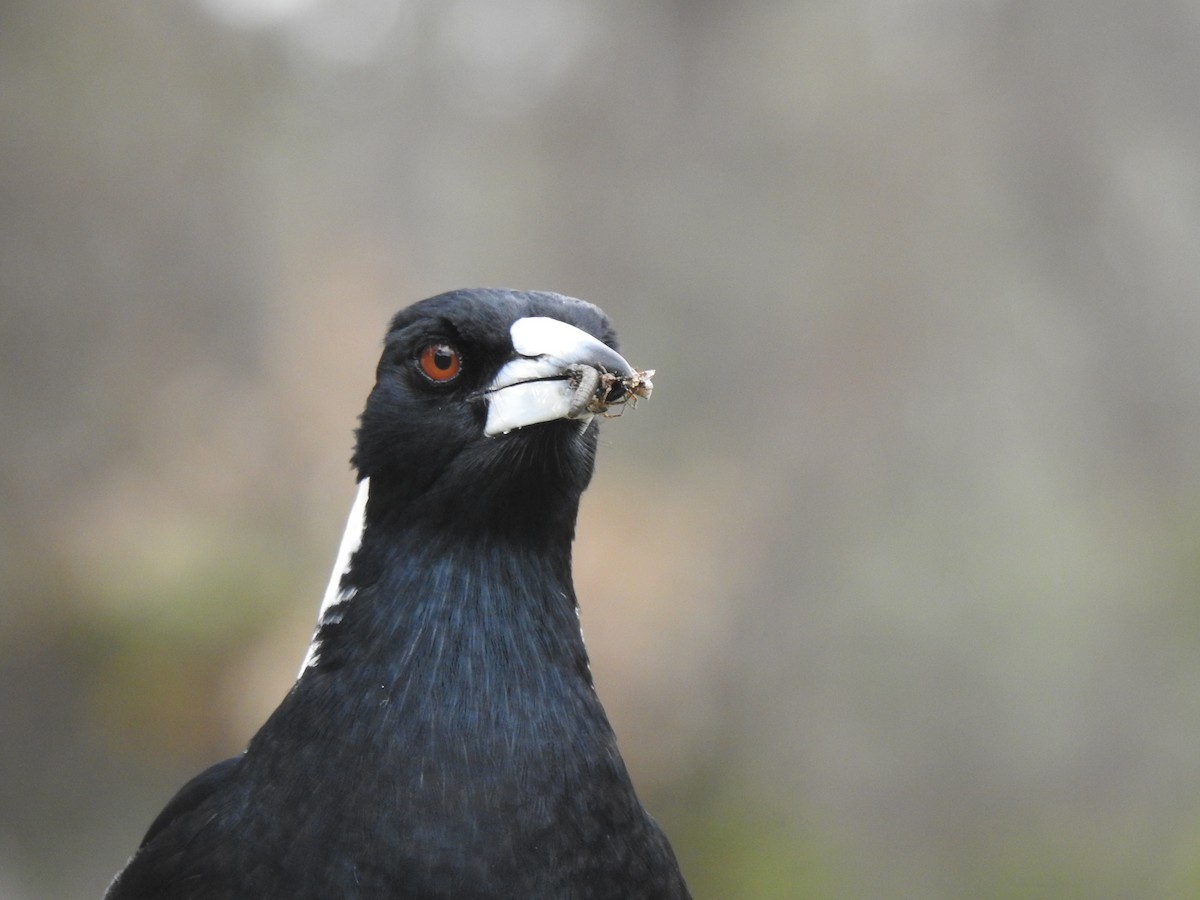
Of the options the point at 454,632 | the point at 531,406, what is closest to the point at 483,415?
the point at 531,406

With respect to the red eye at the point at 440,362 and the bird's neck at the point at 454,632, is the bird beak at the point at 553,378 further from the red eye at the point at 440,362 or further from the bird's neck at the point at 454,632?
the bird's neck at the point at 454,632

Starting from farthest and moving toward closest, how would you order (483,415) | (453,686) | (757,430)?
(757,430)
(483,415)
(453,686)

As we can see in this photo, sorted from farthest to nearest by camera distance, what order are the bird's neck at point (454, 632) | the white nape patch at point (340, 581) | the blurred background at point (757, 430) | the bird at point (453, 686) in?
the blurred background at point (757, 430) < the white nape patch at point (340, 581) < the bird's neck at point (454, 632) < the bird at point (453, 686)

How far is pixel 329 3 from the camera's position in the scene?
21.6 feet

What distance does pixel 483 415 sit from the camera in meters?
2.08

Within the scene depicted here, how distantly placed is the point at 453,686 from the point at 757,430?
4.35 meters

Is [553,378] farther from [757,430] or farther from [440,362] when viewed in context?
[757,430]

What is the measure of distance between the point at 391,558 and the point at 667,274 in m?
4.43

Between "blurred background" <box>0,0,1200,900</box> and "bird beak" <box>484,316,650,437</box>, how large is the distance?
3.77 m

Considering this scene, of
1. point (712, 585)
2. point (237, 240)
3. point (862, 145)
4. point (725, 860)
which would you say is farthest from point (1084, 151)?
point (237, 240)

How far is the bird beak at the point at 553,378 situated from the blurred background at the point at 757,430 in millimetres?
3773

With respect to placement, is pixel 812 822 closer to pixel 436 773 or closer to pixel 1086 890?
pixel 1086 890

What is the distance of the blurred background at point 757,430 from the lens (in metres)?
5.59

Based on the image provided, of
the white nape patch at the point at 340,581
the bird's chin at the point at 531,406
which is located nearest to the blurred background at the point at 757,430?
Result: the white nape patch at the point at 340,581
